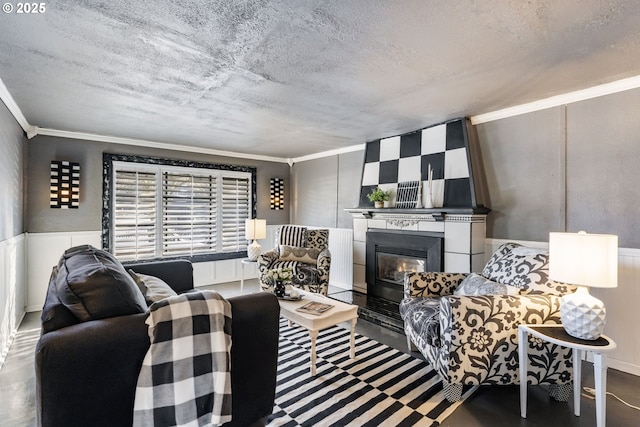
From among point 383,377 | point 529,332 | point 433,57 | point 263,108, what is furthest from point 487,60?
point 383,377

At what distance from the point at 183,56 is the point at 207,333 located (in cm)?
179

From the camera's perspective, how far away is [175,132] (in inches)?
167

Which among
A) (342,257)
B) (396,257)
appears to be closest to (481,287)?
(396,257)

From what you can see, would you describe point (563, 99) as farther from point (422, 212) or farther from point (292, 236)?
point (292, 236)

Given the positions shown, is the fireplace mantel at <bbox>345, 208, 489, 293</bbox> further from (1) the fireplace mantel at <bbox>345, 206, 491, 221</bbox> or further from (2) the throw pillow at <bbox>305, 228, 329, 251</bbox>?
(2) the throw pillow at <bbox>305, 228, 329, 251</bbox>

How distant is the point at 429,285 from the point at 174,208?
400 cm

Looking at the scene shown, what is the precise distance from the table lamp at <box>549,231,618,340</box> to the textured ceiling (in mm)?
1213

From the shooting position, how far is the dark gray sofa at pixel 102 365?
1245 mm

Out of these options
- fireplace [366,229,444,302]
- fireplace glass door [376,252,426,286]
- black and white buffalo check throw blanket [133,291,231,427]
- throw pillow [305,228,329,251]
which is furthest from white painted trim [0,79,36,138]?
fireplace glass door [376,252,426,286]

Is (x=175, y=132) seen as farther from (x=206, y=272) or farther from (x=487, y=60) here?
(x=487, y=60)

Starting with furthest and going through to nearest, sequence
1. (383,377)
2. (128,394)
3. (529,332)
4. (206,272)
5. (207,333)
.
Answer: (206,272) < (383,377) < (529,332) < (207,333) < (128,394)

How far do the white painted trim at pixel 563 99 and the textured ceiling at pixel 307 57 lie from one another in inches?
4.2

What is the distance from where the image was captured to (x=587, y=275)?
181cm

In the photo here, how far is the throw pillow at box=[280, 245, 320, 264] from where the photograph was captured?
435cm
